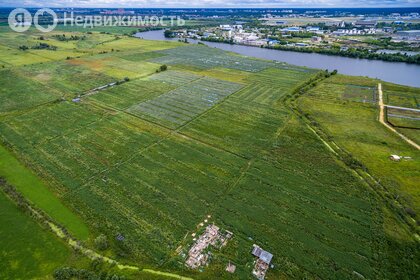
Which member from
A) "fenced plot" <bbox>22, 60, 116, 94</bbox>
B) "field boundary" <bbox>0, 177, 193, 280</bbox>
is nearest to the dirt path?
"field boundary" <bbox>0, 177, 193, 280</bbox>

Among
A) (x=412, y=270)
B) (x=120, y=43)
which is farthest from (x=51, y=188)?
(x=120, y=43)

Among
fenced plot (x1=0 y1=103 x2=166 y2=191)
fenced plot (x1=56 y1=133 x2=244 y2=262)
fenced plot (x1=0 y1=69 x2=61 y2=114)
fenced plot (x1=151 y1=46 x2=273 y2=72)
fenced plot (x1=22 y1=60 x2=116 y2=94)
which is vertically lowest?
fenced plot (x1=56 y1=133 x2=244 y2=262)

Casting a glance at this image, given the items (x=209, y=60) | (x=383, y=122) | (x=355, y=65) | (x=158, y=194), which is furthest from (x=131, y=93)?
(x=355, y=65)

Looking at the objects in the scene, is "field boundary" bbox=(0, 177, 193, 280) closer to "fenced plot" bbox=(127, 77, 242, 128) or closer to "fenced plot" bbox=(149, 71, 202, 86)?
"fenced plot" bbox=(127, 77, 242, 128)

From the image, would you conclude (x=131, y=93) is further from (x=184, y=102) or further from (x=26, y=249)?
(x=26, y=249)

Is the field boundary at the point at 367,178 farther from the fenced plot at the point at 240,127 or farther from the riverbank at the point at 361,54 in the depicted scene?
the riverbank at the point at 361,54
